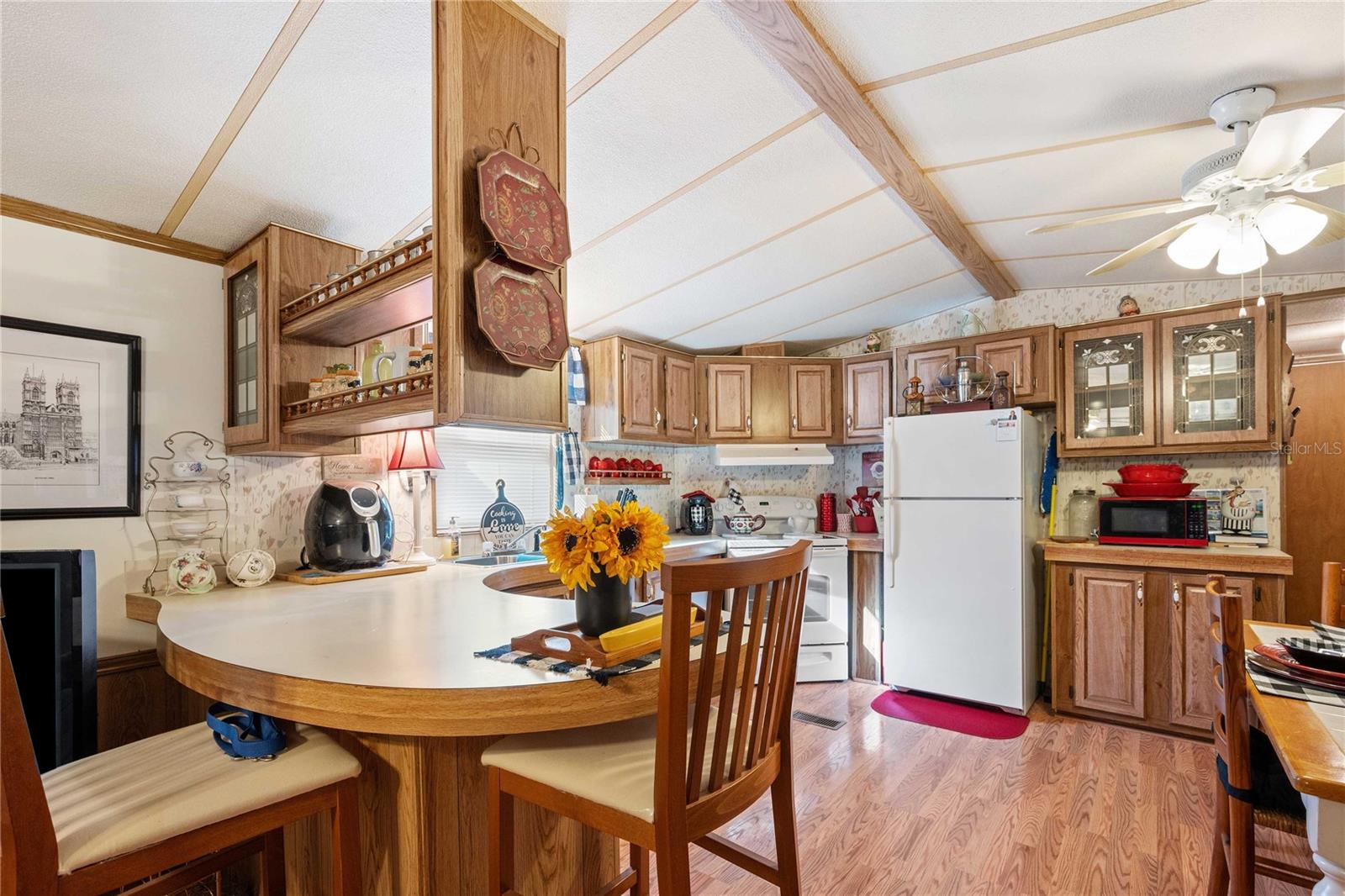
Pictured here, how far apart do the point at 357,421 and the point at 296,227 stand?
86 centimetres

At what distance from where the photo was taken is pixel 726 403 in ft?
14.7

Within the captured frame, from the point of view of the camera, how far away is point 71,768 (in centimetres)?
125

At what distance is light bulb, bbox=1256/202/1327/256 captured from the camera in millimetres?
1971

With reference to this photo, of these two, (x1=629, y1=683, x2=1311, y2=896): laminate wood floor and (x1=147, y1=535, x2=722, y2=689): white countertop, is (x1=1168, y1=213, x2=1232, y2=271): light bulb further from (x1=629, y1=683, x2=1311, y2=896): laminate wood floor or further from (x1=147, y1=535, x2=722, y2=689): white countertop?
(x1=147, y1=535, x2=722, y2=689): white countertop

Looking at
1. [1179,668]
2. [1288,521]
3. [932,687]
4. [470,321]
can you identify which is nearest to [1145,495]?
[1179,668]

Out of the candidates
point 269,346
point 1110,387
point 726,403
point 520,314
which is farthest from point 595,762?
point 1110,387

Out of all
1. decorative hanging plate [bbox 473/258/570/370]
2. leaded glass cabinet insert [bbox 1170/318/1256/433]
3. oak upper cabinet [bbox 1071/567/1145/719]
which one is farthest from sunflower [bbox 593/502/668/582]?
leaded glass cabinet insert [bbox 1170/318/1256/433]

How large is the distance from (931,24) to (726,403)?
2883 millimetres

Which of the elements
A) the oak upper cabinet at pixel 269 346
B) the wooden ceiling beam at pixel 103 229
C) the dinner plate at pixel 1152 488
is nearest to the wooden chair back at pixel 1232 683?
the dinner plate at pixel 1152 488

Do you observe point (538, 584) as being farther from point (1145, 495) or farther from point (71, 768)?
point (1145, 495)

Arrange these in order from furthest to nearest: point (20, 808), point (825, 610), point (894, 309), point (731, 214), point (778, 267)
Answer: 1. point (894, 309)
2. point (825, 610)
3. point (778, 267)
4. point (731, 214)
5. point (20, 808)

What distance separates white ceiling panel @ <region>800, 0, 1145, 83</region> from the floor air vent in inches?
114

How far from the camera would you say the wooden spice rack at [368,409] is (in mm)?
1698

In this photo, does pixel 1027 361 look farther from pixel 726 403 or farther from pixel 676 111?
pixel 676 111
